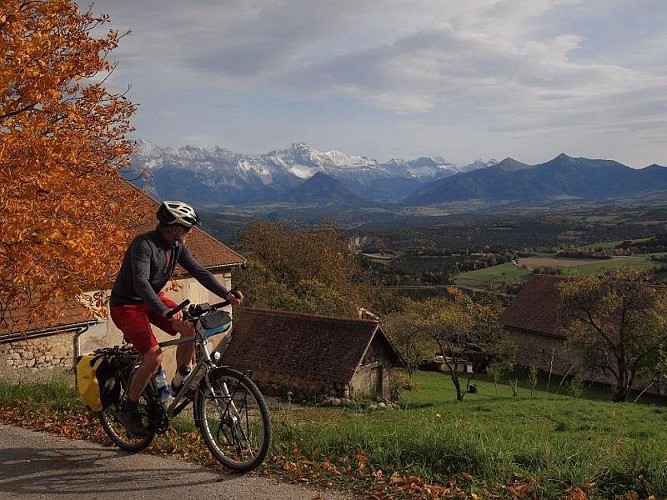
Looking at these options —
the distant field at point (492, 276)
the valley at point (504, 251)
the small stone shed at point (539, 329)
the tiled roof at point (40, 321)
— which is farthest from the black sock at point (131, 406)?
the distant field at point (492, 276)

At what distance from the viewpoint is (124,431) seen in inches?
233

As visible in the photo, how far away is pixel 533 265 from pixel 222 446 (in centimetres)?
9895

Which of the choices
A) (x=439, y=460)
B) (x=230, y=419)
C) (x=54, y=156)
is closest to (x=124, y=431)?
(x=230, y=419)

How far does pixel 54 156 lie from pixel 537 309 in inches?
1790

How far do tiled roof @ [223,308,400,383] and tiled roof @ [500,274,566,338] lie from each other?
2408 centimetres

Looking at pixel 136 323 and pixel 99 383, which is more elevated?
pixel 136 323

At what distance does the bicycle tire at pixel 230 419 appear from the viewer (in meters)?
5.06

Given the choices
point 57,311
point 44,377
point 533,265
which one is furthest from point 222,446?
point 533,265

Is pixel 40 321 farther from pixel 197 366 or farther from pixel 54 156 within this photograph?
pixel 197 366

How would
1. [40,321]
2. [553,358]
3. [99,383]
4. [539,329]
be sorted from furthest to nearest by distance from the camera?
1. [539,329]
2. [553,358]
3. [40,321]
4. [99,383]

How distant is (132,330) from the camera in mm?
5305

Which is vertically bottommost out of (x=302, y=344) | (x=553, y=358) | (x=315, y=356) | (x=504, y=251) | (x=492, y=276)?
(x=553, y=358)

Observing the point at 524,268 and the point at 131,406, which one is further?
the point at 524,268

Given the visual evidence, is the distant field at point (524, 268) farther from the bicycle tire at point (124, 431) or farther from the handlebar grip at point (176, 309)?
the handlebar grip at point (176, 309)
